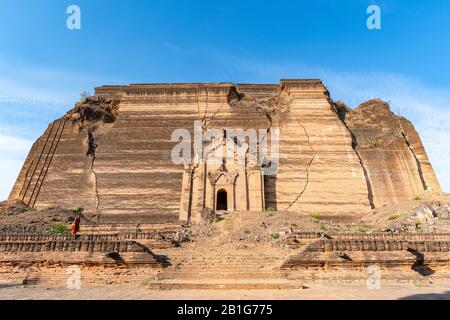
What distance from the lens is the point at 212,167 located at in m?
27.9

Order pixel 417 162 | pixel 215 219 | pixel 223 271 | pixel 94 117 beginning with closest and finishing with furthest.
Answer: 1. pixel 223 271
2. pixel 215 219
3. pixel 417 162
4. pixel 94 117

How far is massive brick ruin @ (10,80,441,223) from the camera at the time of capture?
2780cm

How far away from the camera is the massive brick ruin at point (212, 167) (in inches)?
1094

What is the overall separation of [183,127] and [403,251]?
25.0 m

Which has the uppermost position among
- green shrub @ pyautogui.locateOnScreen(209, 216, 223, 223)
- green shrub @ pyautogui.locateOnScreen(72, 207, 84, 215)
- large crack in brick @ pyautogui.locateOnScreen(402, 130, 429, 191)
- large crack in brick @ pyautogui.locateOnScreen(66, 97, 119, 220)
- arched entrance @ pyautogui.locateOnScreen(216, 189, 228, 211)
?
large crack in brick @ pyautogui.locateOnScreen(66, 97, 119, 220)

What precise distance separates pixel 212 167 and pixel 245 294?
19.7 meters

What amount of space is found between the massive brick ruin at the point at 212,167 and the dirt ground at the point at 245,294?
54.1 feet

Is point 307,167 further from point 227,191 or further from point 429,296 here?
point 429,296

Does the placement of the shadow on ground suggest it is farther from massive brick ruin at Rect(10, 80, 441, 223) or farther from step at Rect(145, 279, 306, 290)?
massive brick ruin at Rect(10, 80, 441, 223)

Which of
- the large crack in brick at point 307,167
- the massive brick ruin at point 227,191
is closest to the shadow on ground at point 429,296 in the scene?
the massive brick ruin at point 227,191

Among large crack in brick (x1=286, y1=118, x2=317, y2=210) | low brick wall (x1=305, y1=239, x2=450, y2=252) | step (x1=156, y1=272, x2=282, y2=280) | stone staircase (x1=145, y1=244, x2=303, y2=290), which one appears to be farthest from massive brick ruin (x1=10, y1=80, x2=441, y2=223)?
low brick wall (x1=305, y1=239, x2=450, y2=252)

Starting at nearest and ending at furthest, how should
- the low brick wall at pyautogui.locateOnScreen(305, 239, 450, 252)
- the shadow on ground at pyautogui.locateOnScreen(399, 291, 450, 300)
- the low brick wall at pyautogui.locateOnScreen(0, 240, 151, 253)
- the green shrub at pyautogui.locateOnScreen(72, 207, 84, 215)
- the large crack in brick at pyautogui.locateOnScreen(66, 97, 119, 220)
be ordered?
the shadow on ground at pyautogui.locateOnScreen(399, 291, 450, 300) < the low brick wall at pyautogui.locateOnScreen(305, 239, 450, 252) < the low brick wall at pyautogui.locateOnScreen(0, 240, 151, 253) < the green shrub at pyautogui.locateOnScreen(72, 207, 84, 215) < the large crack in brick at pyautogui.locateOnScreen(66, 97, 119, 220)

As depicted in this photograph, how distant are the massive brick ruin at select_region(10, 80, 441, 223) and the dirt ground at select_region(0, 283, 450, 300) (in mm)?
16499

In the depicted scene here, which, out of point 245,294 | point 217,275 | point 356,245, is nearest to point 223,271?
point 217,275
